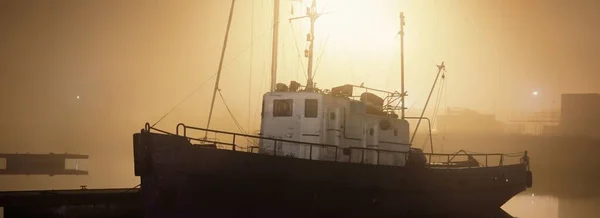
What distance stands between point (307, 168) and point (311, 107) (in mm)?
2157

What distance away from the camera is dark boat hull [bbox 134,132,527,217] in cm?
1650

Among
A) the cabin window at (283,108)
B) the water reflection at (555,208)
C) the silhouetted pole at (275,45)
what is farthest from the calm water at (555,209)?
the cabin window at (283,108)

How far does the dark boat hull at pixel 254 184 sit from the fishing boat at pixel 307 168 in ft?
0.09

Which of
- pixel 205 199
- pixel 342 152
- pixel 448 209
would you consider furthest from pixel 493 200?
pixel 205 199

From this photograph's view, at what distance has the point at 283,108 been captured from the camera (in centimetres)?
1930

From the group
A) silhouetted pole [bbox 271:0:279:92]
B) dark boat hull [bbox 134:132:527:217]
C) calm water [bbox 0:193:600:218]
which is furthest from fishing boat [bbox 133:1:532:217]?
calm water [bbox 0:193:600:218]

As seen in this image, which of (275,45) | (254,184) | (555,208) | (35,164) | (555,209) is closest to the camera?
(254,184)

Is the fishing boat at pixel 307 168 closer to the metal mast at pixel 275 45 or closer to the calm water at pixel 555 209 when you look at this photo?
the metal mast at pixel 275 45

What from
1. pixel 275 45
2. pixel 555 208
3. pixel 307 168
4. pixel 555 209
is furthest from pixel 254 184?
pixel 555 208

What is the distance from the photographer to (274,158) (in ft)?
57.0

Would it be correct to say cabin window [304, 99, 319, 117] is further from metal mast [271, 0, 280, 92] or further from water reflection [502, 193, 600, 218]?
water reflection [502, 193, 600, 218]

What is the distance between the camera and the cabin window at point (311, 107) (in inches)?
744

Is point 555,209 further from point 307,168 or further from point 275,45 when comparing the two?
point 307,168

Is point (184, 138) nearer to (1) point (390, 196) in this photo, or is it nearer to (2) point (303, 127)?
(2) point (303, 127)
